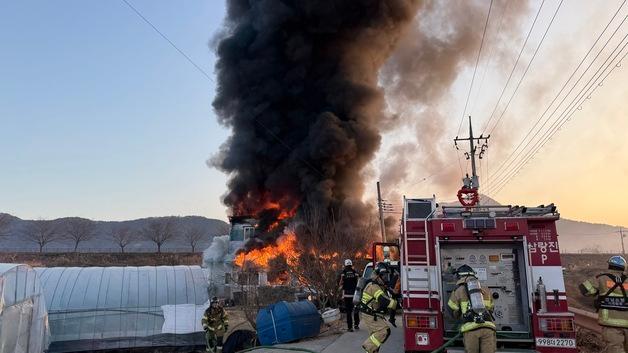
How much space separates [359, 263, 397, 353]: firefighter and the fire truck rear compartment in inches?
38.6

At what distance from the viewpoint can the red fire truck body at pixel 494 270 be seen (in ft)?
22.4

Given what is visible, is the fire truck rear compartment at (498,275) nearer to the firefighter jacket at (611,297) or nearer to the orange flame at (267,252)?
the firefighter jacket at (611,297)

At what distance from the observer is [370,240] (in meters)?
20.6

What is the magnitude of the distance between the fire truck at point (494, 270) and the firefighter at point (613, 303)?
787 millimetres

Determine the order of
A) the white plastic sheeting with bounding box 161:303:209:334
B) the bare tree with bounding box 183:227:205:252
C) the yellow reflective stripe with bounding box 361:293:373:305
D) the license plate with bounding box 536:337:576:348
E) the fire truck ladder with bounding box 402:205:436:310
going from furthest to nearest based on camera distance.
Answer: the bare tree with bounding box 183:227:205:252 < the white plastic sheeting with bounding box 161:303:209:334 < the yellow reflective stripe with bounding box 361:293:373:305 < the fire truck ladder with bounding box 402:205:436:310 < the license plate with bounding box 536:337:576:348

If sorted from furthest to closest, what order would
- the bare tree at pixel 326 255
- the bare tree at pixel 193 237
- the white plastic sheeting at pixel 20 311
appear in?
1. the bare tree at pixel 193 237
2. the bare tree at pixel 326 255
3. the white plastic sheeting at pixel 20 311

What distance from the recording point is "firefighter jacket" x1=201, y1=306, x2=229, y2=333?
1077 cm

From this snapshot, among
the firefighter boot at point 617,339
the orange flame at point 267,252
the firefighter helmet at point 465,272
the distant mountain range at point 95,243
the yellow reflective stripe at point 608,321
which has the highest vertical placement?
the distant mountain range at point 95,243

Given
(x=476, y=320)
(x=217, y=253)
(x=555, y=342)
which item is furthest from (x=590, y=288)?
(x=217, y=253)

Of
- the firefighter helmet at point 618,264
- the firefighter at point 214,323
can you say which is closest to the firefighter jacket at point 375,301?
the firefighter helmet at point 618,264

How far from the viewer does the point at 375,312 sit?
721 centimetres

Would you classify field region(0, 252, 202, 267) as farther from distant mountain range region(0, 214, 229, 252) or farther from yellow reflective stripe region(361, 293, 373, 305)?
yellow reflective stripe region(361, 293, 373, 305)

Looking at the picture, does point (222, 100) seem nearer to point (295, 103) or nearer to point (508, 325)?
point (295, 103)

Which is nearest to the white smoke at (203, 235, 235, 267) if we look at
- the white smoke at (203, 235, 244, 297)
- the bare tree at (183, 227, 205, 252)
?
the white smoke at (203, 235, 244, 297)
